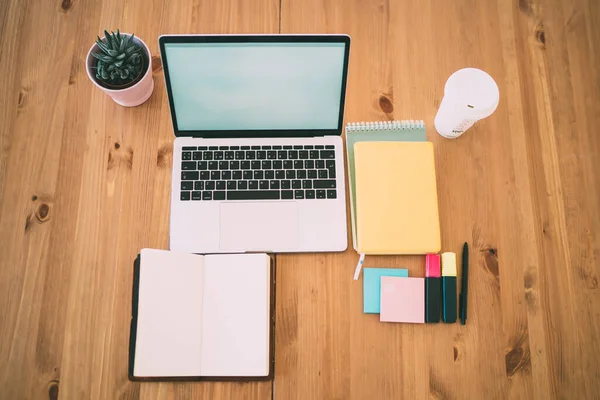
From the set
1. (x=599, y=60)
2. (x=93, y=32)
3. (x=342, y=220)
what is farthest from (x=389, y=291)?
(x=93, y=32)

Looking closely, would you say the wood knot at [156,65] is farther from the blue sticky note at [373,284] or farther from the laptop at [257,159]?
the blue sticky note at [373,284]

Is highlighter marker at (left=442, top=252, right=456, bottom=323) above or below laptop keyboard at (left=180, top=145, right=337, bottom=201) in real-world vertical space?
below

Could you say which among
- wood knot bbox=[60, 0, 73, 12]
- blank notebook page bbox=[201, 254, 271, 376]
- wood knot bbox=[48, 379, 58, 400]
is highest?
wood knot bbox=[60, 0, 73, 12]

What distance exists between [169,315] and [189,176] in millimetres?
280

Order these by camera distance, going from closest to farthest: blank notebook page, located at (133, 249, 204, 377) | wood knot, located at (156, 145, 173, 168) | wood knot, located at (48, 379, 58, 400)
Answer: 1. blank notebook page, located at (133, 249, 204, 377)
2. wood knot, located at (48, 379, 58, 400)
3. wood knot, located at (156, 145, 173, 168)

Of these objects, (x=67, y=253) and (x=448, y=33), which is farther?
(x=448, y=33)

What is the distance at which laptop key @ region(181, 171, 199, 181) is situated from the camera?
911 millimetres

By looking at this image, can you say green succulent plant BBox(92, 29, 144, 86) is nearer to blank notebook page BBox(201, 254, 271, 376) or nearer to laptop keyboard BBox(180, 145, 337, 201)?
laptop keyboard BBox(180, 145, 337, 201)

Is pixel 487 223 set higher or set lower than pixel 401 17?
lower

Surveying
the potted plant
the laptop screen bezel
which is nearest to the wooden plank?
the laptop screen bezel

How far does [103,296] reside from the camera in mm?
879

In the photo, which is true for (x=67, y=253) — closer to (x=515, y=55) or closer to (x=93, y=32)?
(x=93, y=32)

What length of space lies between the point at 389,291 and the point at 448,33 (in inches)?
23.2

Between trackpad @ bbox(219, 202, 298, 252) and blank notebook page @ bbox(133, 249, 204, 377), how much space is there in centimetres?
8
